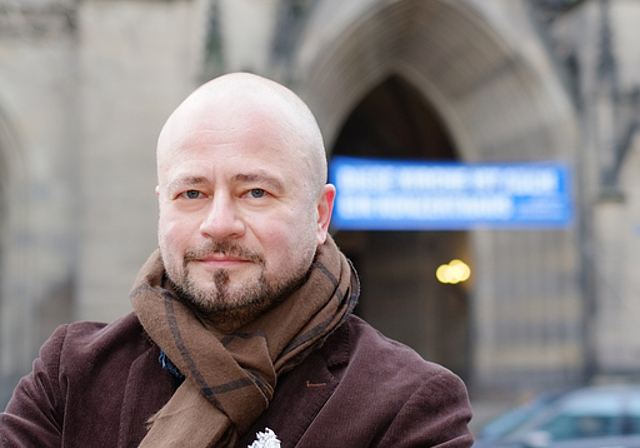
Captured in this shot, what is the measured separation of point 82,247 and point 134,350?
9.44m

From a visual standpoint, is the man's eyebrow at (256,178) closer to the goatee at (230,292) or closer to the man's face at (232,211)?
the man's face at (232,211)

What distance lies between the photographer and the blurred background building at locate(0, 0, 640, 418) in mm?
10359

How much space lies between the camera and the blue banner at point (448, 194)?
9148mm

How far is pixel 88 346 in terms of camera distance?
53.8 inches

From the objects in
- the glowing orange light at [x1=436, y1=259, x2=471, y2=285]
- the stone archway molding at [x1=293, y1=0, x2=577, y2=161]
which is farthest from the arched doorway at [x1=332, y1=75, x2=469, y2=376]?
the stone archway molding at [x1=293, y1=0, x2=577, y2=161]

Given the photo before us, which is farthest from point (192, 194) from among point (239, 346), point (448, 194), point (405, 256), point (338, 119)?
point (405, 256)

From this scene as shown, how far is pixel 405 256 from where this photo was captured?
56.7ft

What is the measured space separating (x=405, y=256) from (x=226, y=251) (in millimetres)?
16141

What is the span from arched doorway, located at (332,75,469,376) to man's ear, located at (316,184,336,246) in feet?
50.4

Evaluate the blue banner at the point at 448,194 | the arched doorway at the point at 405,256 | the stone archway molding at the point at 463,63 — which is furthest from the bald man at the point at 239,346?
the arched doorway at the point at 405,256

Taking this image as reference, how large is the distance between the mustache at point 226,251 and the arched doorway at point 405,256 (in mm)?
15555

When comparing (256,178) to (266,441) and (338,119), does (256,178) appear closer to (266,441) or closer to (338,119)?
(266,441)

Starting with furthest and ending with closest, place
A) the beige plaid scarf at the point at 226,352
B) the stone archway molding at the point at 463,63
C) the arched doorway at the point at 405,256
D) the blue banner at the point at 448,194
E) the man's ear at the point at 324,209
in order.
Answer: the arched doorway at the point at 405,256 → the stone archway molding at the point at 463,63 → the blue banner at the point at 448,194 → the man's ear at the point at 324,209 → the beige plaid scarf at the point at 226,352

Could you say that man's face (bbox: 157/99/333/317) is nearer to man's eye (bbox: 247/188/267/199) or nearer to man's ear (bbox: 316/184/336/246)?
man's eye (bbox: 247/188/267/199)
